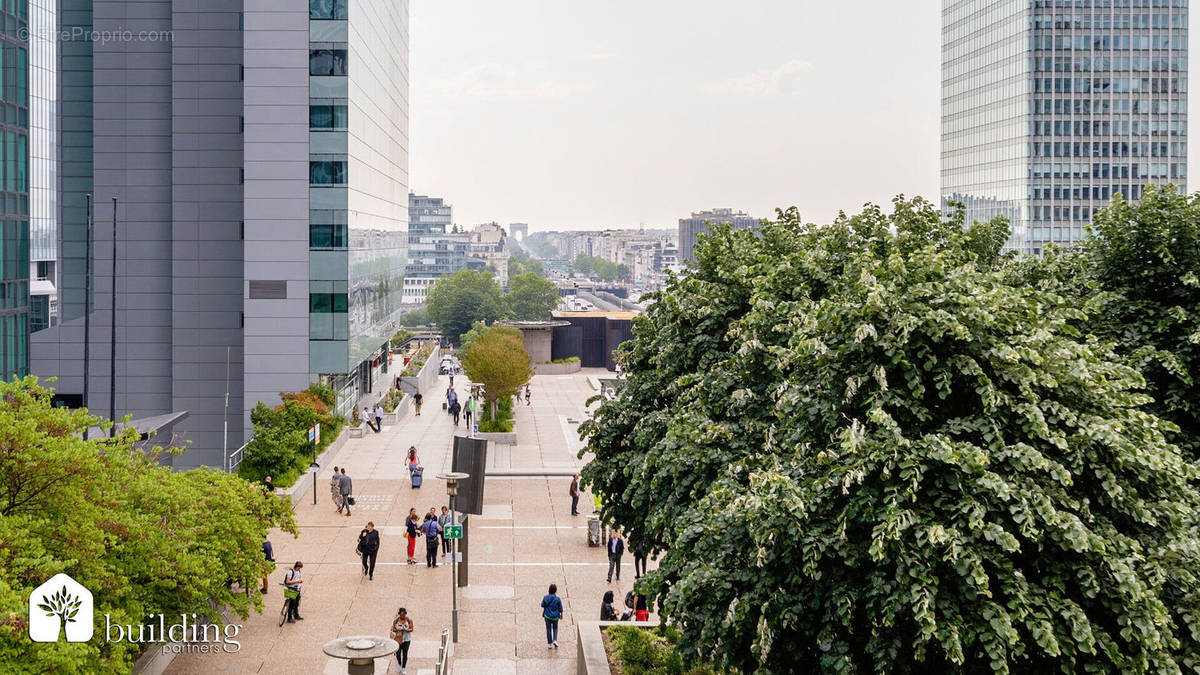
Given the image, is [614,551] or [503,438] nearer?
[614,551]

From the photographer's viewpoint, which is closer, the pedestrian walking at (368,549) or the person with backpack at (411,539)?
the pedestrian walking at (368,549)

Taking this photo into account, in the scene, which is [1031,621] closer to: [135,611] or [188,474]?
[135,611]

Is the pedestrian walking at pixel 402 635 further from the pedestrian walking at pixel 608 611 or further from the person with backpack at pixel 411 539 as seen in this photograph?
the person with backpack at pixel 411 539

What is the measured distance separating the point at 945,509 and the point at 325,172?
48.5m

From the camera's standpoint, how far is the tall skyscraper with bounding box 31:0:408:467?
187 feet

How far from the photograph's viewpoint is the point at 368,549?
95.1 feet

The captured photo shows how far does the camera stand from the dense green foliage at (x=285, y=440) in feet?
132

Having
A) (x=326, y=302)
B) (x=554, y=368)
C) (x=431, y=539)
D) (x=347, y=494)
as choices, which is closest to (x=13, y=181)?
(x=326, y=302)

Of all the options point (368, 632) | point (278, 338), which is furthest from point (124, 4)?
point (368, 632)

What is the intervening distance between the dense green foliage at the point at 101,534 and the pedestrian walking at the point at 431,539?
775 cm

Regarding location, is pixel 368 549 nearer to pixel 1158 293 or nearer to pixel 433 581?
pixel 433 581

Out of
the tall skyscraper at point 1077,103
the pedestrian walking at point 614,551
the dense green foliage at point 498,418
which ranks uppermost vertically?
the tall skyscraper at point 1077,103

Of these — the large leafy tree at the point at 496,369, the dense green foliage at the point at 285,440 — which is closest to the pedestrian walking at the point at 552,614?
the dense green foliage at the point at 285,440

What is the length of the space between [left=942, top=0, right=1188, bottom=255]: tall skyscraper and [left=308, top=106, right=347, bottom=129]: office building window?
268 ft
